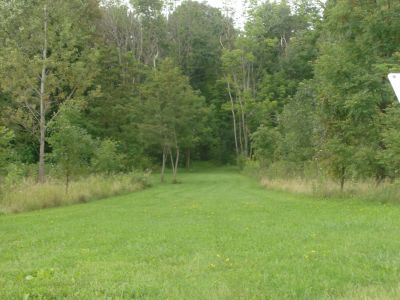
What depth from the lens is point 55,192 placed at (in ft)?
85.3

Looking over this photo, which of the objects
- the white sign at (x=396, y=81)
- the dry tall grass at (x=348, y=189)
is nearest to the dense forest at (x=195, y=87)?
the dry tall grass at (x=348, y=189)

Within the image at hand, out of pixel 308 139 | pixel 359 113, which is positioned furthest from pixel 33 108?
pixel 359 113

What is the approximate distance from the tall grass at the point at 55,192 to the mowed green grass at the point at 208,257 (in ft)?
22.3

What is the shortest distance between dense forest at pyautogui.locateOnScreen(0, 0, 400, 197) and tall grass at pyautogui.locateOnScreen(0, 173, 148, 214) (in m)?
0.91

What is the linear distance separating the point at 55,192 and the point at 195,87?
52185 millimetres

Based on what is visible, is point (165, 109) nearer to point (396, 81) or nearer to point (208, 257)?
point (208, 257)

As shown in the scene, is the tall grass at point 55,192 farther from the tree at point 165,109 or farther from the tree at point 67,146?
the tree at point 165,109

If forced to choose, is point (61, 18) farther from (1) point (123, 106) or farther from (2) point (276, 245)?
(2) point (276, 245)

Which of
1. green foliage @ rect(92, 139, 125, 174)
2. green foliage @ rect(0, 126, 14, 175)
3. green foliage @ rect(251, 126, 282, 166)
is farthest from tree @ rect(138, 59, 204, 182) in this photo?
green foliage @ rect(0, 126, 14, 175)

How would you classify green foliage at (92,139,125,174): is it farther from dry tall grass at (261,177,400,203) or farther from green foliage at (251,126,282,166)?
green foliage at (251,126,282,166)

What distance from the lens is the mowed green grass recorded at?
707 cm

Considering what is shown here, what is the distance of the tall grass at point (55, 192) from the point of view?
23.8 metres

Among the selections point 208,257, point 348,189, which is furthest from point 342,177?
point 208,257

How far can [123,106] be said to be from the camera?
5744cm
